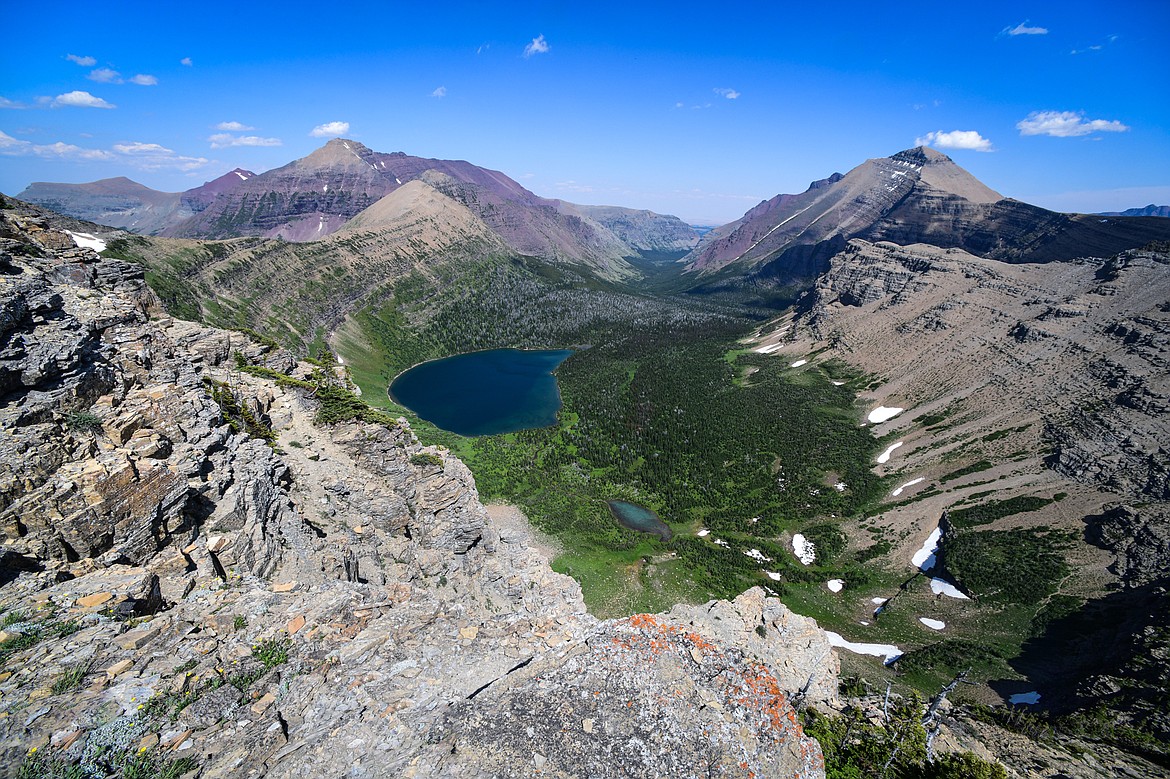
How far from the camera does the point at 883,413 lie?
86188mm

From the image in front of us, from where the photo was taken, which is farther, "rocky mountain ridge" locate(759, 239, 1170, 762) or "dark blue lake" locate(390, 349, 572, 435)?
"dark blue lake" locate(390, 349, 572, 435)

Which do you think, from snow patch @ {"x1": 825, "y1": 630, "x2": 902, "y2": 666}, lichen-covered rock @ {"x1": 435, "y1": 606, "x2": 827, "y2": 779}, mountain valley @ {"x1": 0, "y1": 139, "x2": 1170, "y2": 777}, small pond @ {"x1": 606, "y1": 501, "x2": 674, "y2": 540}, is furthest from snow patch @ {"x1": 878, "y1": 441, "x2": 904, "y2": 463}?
lichen-covered rock @ {"x1": 435, "y1": 606, "x2": 827, "y2": 779}

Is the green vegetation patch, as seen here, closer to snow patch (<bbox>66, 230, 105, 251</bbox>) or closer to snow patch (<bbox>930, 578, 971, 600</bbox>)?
snow patch (<bbox>930, 578, 971, 600</bbox>)

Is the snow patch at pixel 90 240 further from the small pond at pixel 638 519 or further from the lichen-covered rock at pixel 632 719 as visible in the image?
the lichen-covered rock at pixel 632 719

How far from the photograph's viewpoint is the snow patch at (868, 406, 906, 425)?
84619 mm

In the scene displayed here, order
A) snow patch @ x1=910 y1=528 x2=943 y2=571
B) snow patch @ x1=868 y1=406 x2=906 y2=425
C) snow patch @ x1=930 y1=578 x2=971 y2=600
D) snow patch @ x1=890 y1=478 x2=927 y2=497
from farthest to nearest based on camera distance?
1. snow patch @ x1=868 y1=406 x2=906 y2=425
2. snow patch @ x1=890 y1=478 x2=927 y2=497
3. snow patch @ x1=910 y1=528 x2=943 y2=571
4. snow patch @ x1=930 y1=578 x2=971 y2=600

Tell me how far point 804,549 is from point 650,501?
2041 cm

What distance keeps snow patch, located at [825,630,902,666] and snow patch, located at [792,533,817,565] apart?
1332 cm

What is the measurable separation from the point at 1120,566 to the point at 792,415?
4925cm

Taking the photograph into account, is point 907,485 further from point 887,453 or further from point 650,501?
point 650,501

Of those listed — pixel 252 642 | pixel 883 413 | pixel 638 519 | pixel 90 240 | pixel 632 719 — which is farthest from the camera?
pixel 883 413

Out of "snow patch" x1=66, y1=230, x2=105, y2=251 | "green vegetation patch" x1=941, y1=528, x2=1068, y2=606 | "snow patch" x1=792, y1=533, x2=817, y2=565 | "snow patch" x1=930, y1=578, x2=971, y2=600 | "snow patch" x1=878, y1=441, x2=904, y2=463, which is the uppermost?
"snow patch" x1=66, y1=230, x2=105, y2=251

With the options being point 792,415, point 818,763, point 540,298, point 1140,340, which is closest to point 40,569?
point 818,763

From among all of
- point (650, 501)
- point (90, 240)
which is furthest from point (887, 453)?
point (90, 240)
